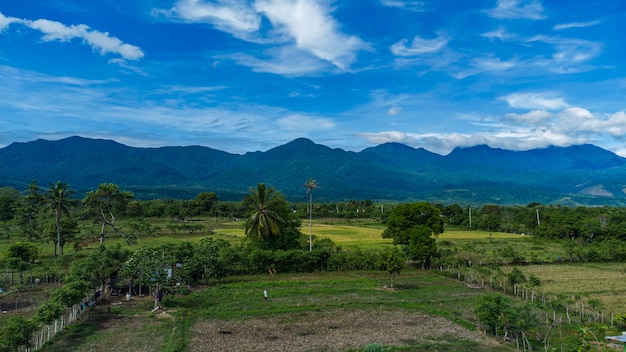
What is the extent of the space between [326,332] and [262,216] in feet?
55.1

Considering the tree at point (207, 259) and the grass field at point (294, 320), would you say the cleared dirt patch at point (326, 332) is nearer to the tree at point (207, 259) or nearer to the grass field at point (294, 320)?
the grass field at point (294, 320)

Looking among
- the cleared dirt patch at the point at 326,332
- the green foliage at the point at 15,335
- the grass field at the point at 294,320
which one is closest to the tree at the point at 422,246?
the grass field at the point at 294,320

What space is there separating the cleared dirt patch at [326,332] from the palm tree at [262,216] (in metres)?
13.2

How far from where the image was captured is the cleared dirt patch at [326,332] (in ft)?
54.1

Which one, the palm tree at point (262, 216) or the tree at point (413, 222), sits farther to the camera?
the tree at point (413, 222)

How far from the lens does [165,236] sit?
171 feet

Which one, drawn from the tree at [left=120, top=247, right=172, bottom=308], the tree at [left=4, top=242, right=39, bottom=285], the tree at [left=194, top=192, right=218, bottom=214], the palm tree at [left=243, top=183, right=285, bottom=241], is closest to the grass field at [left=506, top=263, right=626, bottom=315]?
the palm tree at [left=243, top=183, right=285, bottom=241]

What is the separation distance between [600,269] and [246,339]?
30866mm

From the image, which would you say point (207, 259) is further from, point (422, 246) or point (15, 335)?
point (422, 246)

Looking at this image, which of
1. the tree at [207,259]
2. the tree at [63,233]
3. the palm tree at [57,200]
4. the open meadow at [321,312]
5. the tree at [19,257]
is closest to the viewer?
the open meadow at [321,312]

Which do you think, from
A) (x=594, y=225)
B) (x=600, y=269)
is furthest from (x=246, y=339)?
(x=594, y=225)

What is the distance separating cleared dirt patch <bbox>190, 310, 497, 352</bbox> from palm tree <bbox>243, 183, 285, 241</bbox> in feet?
43.4

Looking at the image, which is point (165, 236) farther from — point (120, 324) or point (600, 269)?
point (600, 269)

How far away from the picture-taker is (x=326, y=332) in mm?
18109
